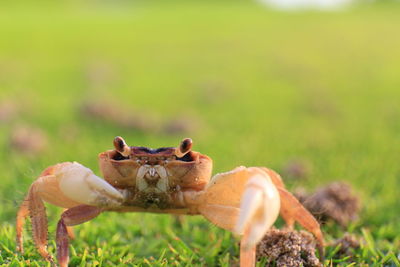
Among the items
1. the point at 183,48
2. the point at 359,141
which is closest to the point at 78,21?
the point at 183,48

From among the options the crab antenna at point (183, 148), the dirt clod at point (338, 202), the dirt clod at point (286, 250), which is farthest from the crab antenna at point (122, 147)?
the dirt clod at point (338, 202)

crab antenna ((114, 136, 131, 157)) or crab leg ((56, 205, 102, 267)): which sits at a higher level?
crab antenna ((114, 136, 131, 157))

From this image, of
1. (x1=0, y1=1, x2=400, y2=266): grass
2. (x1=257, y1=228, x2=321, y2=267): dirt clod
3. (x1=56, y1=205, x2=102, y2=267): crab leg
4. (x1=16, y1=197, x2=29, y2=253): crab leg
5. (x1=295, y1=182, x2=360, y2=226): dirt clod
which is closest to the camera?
(x1=56, y1=205, x2=102, y2=267): crab leg

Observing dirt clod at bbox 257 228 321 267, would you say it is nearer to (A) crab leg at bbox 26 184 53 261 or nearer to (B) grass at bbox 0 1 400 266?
(B) grass at bbox 0 1 400 266

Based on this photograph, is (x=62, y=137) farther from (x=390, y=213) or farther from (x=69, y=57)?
(x=69, y=57)

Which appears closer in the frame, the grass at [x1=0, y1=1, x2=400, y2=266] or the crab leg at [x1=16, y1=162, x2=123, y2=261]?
the crab leg at [x1=16, y1=162, x2=123, y2=261]

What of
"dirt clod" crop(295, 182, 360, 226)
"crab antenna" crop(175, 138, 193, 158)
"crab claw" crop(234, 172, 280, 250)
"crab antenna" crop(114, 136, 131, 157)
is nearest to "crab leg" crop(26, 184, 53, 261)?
→ "crab antenna" crop(114, 136, 131, 157)

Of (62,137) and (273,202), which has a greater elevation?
(273,202)
